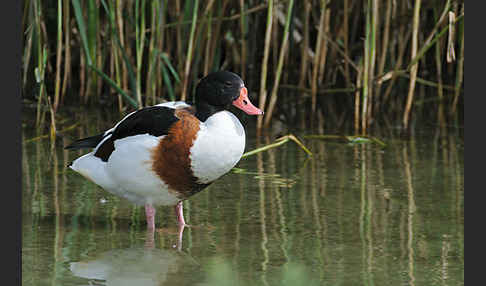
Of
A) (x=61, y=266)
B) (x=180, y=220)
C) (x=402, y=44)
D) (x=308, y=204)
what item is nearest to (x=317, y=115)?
(x=402, y=44)

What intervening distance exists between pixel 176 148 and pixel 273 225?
67 cm

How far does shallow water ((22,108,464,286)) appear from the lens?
11.3 ft

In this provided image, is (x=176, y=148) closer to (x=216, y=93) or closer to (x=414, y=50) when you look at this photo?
(x=216, y=93)

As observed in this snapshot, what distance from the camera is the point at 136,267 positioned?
3.53 metres

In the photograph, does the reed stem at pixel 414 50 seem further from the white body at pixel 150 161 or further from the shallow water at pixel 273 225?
the white body at pixel 150 161

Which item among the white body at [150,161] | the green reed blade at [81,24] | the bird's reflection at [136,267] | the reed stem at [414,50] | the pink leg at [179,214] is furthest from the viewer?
the reed stem at [414,50]

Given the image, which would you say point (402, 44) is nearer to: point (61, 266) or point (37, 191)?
point (37, 191)

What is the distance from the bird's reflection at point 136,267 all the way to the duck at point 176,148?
31 centimetres

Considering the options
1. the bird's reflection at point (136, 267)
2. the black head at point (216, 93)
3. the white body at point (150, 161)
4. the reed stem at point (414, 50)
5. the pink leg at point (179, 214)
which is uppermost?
the reed stem at point (414, 50)

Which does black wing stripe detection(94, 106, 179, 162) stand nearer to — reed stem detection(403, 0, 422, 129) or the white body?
the white body

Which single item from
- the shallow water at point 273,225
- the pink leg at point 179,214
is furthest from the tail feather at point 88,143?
the pink leg at point 179,214

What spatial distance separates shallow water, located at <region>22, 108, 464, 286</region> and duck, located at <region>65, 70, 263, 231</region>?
223 mm

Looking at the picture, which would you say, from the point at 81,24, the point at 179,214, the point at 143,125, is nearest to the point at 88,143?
the point at 143,125

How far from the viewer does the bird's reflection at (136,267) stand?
11.0ft
